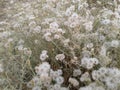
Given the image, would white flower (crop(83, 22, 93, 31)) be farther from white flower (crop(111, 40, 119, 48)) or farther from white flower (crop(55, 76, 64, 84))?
white flower (crop(55, 76, 64, 84))

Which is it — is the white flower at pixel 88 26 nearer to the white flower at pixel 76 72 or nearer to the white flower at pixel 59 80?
the white flower at pixel 76 72

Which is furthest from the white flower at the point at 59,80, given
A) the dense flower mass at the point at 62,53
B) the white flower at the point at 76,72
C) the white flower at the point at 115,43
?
the white flower at the point at 115,43

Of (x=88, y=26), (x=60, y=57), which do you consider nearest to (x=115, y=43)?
(x=88, y=26)

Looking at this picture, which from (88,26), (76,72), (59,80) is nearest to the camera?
(59,80)

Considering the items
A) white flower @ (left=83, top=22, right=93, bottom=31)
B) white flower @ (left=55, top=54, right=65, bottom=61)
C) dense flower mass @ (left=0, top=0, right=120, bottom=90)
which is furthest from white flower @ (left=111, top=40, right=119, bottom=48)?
white flower @ (left=55, top=54, right=65, bottom=61)

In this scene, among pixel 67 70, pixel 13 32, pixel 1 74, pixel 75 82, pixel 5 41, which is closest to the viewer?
pixel 75 82

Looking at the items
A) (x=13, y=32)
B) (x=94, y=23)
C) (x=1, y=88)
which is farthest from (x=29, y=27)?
(x=1, y=88)

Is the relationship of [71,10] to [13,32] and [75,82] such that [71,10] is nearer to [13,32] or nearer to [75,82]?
[13,32]

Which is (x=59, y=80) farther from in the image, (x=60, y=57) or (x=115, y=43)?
(x=115, y=43)
